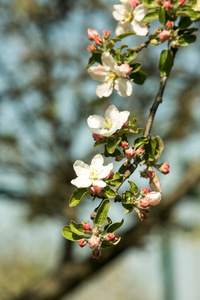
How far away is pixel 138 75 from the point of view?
75 cm

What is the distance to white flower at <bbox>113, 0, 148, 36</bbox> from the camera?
780 mm

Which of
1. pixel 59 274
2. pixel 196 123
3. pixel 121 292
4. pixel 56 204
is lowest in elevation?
pixel 121 292

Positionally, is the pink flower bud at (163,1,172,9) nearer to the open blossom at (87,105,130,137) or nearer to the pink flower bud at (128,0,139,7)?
the pink flower bud at (128,0,139,7)

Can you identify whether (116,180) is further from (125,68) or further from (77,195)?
(125,68)

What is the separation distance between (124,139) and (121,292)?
6.07 m

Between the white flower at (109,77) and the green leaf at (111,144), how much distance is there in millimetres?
98

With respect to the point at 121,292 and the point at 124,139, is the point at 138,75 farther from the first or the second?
the point at 121,292

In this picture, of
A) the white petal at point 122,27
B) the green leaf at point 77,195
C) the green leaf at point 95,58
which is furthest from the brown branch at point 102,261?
the green leaf at point 77,195

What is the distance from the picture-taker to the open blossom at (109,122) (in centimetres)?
61

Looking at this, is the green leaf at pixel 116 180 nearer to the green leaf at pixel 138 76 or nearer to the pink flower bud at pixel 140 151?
the pink flower bud at pixel 140 151

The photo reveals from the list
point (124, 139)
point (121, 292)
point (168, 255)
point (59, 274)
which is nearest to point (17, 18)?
point (59, 274)

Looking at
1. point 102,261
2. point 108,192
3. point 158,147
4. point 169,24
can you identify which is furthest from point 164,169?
point 102,261

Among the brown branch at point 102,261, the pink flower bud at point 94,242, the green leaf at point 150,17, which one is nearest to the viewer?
the pink flower bud at point 94,242

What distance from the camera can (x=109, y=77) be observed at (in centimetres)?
70
